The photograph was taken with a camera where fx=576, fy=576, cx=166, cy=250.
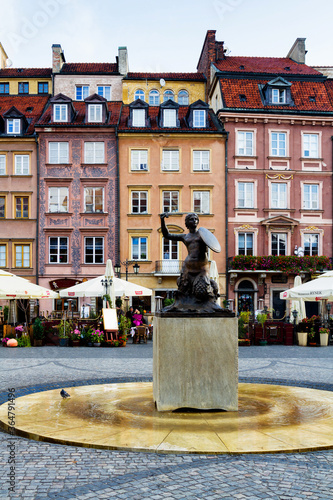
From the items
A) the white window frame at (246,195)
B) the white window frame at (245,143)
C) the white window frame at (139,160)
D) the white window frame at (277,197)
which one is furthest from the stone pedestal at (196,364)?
the white window frame at (245,143)

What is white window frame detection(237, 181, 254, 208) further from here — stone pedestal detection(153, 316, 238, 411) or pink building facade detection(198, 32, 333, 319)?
stone pedestal detection(153, 316, 238, 411)

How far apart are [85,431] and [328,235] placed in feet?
109

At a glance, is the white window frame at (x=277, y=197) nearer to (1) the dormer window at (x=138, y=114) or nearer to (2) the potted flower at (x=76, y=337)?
(1) the dormer window at (x=138, y=114)

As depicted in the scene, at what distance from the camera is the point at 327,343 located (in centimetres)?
2283

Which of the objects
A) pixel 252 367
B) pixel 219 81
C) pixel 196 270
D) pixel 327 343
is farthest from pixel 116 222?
pixel 196 270

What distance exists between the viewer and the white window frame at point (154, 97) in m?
43.8

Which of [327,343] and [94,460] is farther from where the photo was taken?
[327,343]

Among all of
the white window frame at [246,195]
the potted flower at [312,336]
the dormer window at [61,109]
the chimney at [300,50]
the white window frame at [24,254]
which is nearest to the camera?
the potted flower at [312,336]

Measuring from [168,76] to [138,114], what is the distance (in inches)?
321

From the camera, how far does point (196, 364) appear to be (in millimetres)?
8086

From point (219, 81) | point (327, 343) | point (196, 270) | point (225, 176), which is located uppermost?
point (219, 81)

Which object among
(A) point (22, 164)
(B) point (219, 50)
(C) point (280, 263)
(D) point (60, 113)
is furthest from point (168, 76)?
(C) point (280, 263)

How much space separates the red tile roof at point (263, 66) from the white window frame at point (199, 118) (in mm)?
4409

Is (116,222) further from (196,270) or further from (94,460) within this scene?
(94,460)
